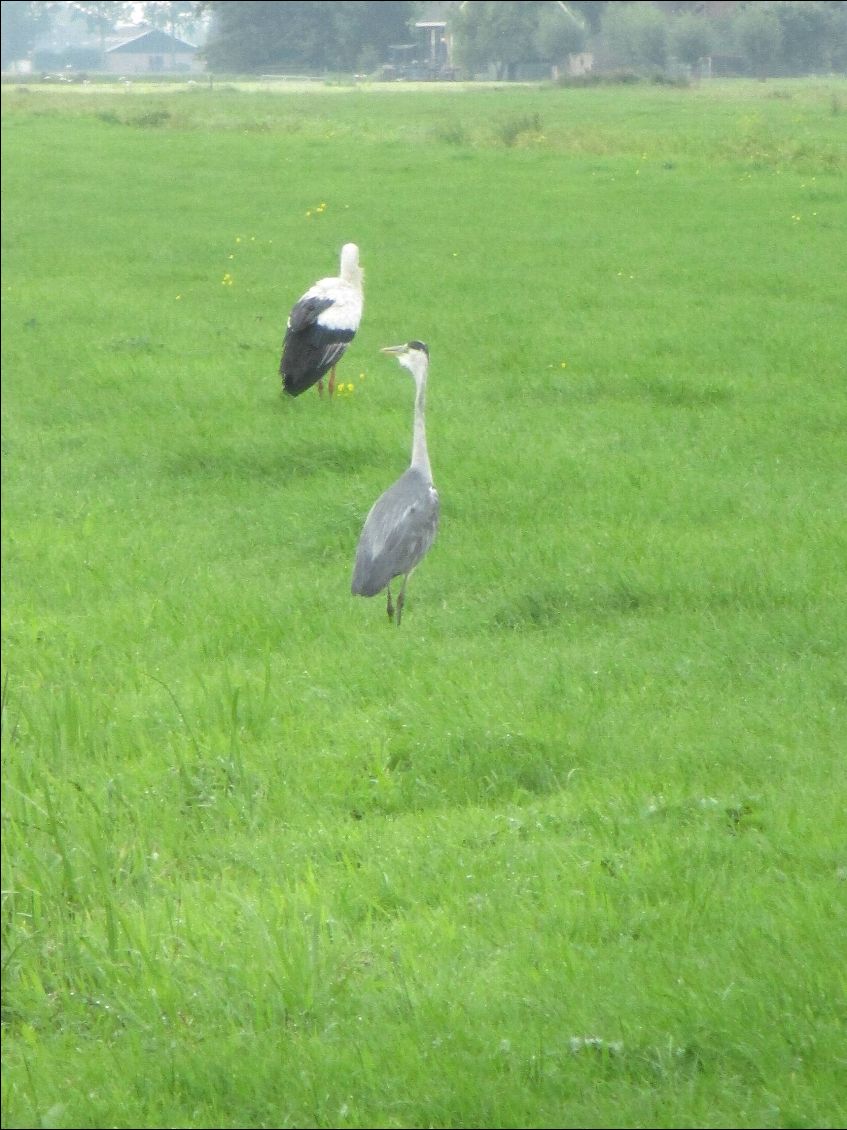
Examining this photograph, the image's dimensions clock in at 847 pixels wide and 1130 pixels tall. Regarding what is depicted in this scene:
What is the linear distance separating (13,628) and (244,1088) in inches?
157

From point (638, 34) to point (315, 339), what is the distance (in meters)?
3.10

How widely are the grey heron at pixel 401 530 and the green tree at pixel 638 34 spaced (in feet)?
10.8

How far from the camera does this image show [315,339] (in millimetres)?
11117

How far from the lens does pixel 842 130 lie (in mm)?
9172

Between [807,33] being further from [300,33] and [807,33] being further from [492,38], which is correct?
[300,33]

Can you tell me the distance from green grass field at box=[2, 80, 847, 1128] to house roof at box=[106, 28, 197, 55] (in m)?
4.41

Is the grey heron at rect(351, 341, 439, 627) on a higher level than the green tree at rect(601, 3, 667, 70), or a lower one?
lower

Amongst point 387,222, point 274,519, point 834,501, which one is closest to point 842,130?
point 834,501

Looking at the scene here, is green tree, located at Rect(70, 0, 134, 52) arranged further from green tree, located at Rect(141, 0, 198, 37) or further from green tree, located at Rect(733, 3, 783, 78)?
green tree, located at Rect(733, 3, 783, 78)

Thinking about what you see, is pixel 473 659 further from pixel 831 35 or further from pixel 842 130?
pixel 842 130

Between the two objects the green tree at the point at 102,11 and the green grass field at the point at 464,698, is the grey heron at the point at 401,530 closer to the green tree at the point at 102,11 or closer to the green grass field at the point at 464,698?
the green grass field at the point at 464,698

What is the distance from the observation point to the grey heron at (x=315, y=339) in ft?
36.3

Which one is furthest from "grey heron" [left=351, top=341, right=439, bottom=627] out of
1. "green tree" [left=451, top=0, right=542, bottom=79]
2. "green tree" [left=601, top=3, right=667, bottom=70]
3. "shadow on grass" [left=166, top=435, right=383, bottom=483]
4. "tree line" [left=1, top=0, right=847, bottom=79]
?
"green tree" [left=451, top=0, right=542, bottom=79]

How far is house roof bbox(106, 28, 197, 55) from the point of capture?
17.5 meters
